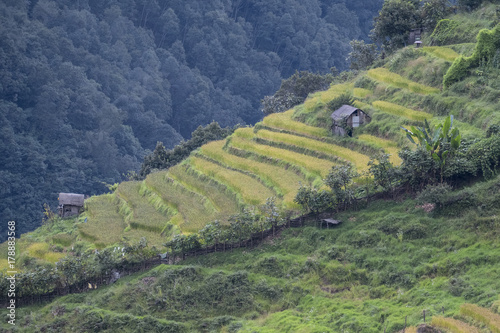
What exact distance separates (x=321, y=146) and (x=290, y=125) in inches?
172

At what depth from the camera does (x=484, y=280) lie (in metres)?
19.5

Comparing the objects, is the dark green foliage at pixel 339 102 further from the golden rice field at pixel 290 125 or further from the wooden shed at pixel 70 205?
the wooden shed at pixel 70 205

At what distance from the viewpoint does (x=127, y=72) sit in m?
82.9

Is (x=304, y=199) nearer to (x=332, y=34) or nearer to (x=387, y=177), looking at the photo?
(x=387, y=177)

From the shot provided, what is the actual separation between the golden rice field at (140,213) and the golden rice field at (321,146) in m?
6.87

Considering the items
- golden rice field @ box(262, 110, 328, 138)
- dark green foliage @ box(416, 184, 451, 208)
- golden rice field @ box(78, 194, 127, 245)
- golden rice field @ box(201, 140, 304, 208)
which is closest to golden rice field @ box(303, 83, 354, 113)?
golden rice field @ box(262, 110, 328, 138)

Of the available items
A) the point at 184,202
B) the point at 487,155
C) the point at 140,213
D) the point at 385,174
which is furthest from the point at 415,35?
the point at 140,213

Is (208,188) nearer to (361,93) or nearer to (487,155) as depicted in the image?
(361,93)

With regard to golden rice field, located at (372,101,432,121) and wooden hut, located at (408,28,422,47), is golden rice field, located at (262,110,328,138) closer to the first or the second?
golden rice field, located at (372,101,432,121)

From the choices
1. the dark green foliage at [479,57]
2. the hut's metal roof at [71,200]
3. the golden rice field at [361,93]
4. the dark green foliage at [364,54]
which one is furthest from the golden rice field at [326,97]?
the hut's metal roof at [71,200]

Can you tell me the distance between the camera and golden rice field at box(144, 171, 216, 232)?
94.2ft

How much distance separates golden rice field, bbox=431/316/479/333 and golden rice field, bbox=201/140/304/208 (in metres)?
10.3

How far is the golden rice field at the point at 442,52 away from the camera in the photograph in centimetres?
3506

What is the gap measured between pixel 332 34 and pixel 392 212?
7126cm
